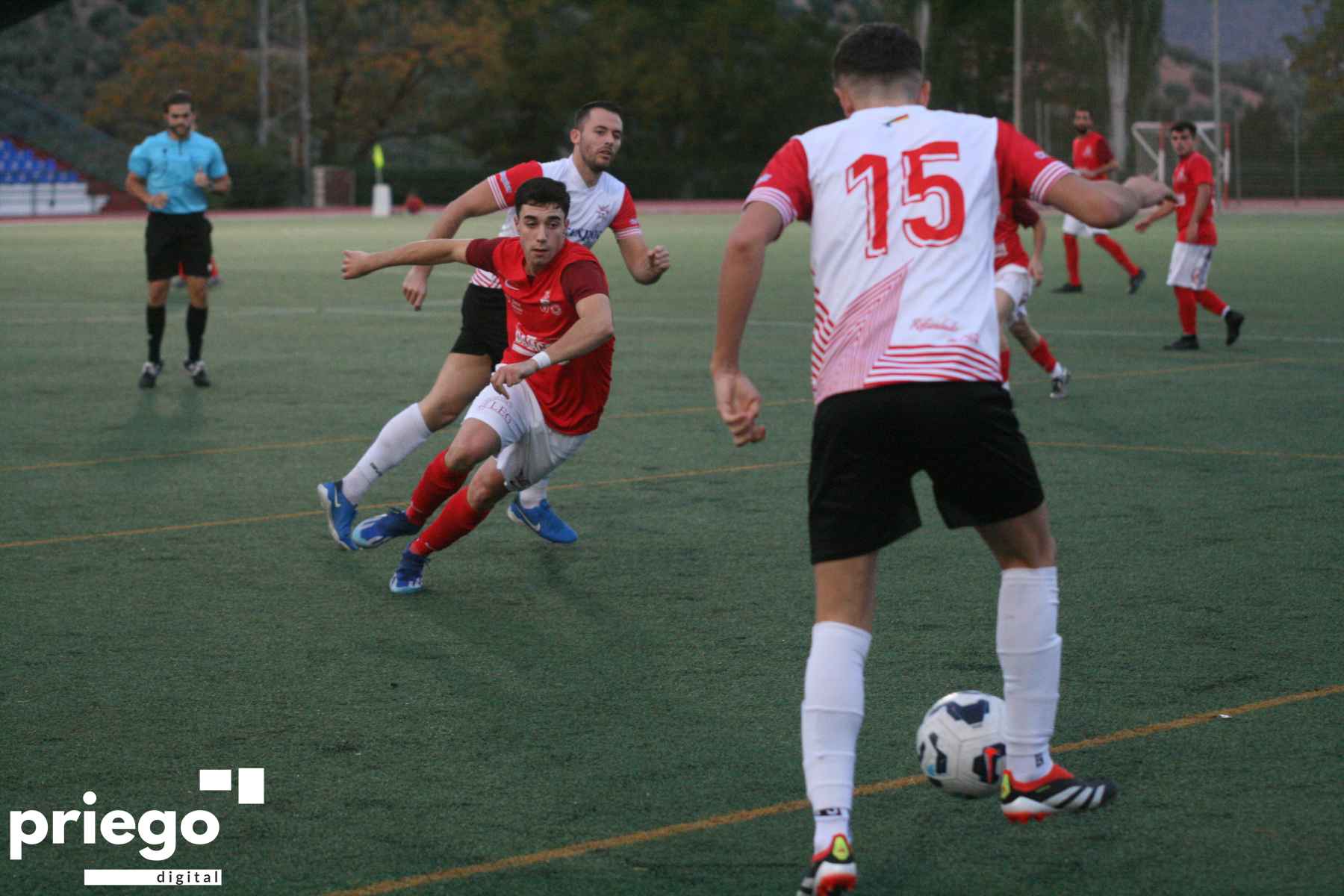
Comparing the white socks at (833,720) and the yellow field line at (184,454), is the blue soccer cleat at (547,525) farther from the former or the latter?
the white socks at (833,720)

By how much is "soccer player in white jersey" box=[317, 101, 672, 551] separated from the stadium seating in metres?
54.8

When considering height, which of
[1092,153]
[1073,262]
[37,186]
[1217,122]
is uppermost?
[1217,122]

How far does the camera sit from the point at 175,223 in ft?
48.1

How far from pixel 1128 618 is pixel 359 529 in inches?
130

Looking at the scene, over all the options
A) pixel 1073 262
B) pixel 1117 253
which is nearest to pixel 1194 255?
pixel 1117 253

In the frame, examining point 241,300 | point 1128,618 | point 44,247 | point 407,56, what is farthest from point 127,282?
point 407,56

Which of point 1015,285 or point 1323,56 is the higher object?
point 1323,56

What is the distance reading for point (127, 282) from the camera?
27656 mm

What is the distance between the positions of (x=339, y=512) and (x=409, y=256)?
57.5 inches

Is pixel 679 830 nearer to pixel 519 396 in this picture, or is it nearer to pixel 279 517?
pixel 519 396

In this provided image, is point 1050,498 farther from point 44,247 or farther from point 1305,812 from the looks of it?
point 44,247

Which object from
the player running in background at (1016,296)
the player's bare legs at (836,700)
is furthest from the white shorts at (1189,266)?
the player's bare legs at (836,700)

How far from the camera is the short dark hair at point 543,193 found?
283 inches

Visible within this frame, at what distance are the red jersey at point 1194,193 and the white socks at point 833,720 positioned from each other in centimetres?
1317
